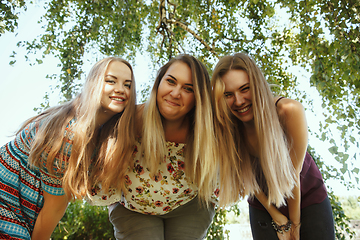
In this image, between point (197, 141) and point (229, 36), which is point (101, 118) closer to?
point (197, 141)

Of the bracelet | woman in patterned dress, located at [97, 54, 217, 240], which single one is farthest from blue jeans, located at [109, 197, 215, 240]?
the bracelet

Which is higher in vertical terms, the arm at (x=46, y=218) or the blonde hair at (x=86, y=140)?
the blonde hair at (x=86, y=140)

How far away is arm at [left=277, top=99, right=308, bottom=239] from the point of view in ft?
4.51

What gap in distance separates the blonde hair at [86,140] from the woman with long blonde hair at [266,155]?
57 centimetres

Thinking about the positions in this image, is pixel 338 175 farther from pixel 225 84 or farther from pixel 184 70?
pixel 184 70

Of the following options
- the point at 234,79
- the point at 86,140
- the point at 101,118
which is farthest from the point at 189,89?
the point at 86,140

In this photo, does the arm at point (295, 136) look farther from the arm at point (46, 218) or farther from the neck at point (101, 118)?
the arm at point (46, 218)

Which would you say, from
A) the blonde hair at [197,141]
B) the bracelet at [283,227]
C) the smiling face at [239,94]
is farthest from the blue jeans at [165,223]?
the smiling face at [239,94]

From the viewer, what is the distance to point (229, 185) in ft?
4.91

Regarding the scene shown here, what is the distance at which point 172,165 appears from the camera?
4.98ft

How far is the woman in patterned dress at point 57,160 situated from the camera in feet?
3.92

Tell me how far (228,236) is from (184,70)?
2111 millimetres

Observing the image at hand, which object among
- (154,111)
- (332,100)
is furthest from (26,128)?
(332,100)

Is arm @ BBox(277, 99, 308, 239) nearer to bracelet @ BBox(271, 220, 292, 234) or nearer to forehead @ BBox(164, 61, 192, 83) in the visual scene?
bracelet @ BBox(271, 220, 292, 234)
